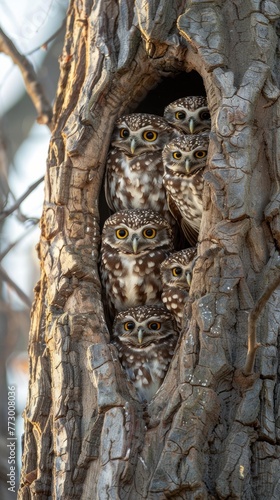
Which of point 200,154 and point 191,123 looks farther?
point 191,123

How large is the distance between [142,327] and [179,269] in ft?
1.07

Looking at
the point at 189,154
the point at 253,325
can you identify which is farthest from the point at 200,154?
the point at 253,325

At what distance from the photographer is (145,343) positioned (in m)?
4.27

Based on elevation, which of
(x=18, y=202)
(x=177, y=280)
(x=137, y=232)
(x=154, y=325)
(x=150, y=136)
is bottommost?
(x=154, y=325)

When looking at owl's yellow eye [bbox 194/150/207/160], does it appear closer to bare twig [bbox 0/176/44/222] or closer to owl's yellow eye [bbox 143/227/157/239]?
owl's yellow eye [bbox 143/227/157/239]

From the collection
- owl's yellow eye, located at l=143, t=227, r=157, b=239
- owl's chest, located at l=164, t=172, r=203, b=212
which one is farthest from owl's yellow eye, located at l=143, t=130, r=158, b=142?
owl's yellow eye, located at l=143, t=227, r=157, b=239

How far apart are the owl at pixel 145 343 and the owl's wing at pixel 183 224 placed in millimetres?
498

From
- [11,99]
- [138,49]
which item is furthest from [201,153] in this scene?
[11,99]

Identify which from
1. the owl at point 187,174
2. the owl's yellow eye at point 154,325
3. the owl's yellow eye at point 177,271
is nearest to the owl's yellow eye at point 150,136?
the owl at point 187,174

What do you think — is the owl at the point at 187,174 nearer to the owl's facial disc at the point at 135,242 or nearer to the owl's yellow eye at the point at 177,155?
the owl's yellow eye at the point at 177,155

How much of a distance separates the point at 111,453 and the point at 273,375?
0.67 meters

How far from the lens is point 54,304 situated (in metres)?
4.10

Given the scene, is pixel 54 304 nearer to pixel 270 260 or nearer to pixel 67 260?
pixel 67 260

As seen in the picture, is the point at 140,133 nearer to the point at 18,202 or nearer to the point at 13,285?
the point at 18,202
